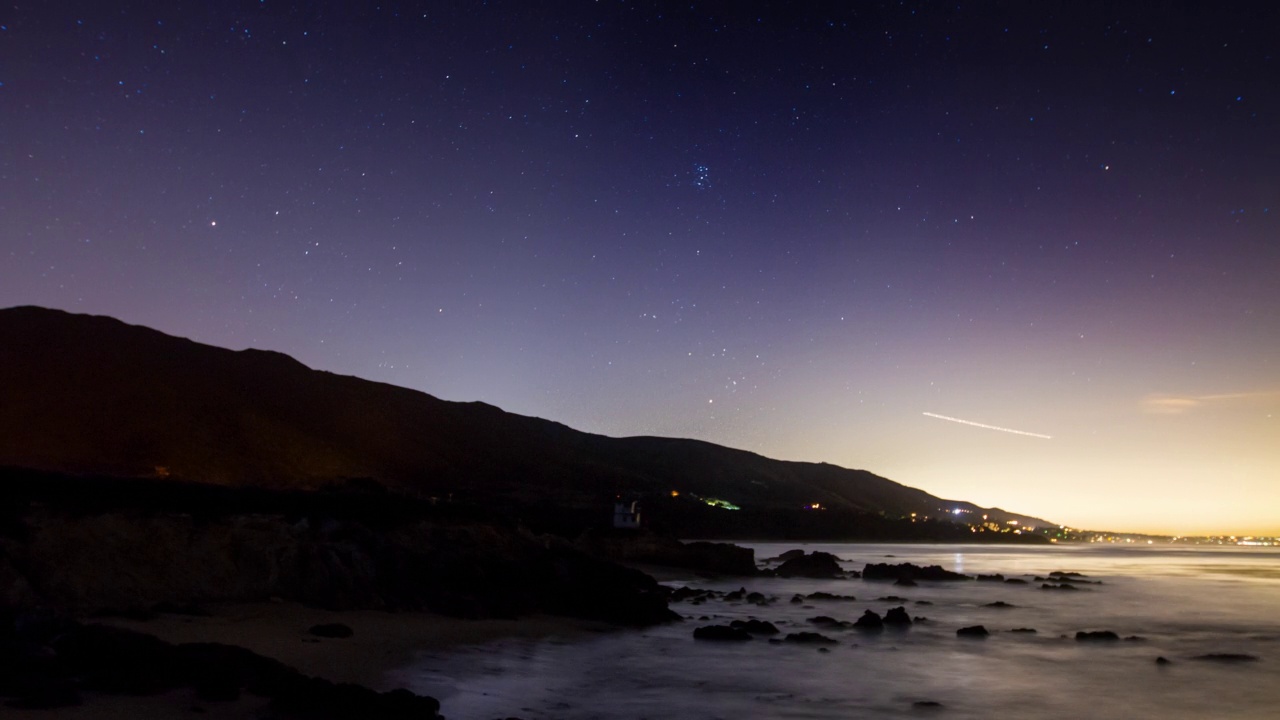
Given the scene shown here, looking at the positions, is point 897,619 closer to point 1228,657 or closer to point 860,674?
point 1228,657

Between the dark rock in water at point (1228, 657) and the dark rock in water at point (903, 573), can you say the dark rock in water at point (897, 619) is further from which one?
the dark rock in water at point (903, 573)

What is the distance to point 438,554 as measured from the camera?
23672 millimetres

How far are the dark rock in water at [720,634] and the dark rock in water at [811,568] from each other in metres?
33.1

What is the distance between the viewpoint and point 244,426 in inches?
3789

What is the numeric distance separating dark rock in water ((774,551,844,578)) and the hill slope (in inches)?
1357

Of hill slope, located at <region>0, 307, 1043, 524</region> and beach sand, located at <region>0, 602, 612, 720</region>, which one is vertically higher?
hill slope, located at <region>0, 307, 1043, 524</region>

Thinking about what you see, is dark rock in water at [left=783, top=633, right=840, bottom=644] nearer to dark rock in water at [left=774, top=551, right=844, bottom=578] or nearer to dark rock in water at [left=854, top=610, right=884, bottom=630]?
dark rock in water at [left=854, top=610, right=884, bottom=630]

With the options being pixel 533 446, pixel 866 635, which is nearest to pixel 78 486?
pixel 866 635

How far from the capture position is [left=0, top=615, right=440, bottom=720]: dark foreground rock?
30.9 feet

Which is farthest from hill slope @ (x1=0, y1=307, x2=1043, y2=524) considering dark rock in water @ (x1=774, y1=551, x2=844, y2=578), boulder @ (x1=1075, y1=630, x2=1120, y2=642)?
boulder @ (x1=1075, y1=630, x2=1120, y2=642)

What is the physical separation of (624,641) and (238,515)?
997 centimetres

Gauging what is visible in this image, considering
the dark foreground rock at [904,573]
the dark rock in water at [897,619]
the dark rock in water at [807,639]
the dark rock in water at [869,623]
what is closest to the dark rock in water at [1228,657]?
the dark rock in water at [897,619]

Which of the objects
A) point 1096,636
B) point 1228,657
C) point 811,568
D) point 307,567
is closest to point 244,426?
point 811,568

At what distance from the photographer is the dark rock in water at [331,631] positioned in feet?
53.7
